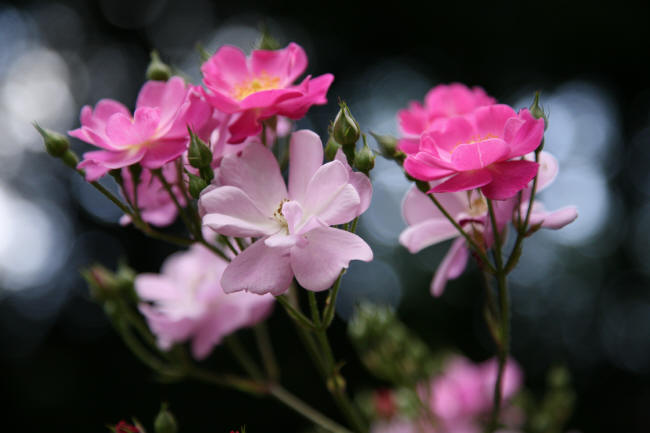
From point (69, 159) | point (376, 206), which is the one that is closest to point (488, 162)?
point (69, 159)

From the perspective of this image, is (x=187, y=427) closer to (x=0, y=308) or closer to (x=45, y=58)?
(x=0, y=308)

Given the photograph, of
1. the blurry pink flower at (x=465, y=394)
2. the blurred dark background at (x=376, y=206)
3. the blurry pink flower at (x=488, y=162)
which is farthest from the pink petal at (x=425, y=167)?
the blurred dark background at (x=376, y=206)

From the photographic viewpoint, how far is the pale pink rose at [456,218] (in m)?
0.62

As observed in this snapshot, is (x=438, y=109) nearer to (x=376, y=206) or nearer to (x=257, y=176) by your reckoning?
(x=257, y=176)

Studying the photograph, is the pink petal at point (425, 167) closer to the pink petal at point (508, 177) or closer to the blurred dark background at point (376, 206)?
the pink petal at point (508, 177)

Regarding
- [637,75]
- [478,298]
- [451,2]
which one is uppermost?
[451,2]

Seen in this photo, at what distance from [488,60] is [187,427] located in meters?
2.60

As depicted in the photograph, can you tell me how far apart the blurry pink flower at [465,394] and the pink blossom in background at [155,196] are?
54 centimetres

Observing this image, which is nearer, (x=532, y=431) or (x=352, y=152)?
(x=352, y=152)

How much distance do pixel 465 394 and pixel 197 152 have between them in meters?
0.75

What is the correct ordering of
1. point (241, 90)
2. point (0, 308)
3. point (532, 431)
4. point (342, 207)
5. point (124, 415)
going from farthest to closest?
point (0, 308), point (124, 415), point (532, 431), point (241, 90), point (342, 207)

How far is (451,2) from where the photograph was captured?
3.53 meters

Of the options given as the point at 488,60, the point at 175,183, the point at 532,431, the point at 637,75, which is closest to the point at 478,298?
the point at 488,60

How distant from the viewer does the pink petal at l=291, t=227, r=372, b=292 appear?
1.60ft
